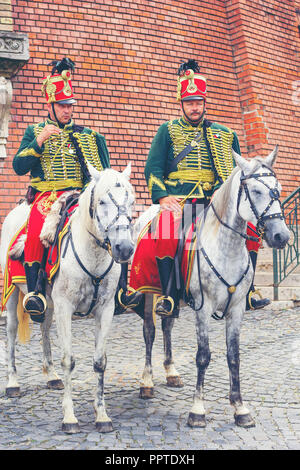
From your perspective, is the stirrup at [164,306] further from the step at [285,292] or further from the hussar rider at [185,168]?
the step at [285,292]

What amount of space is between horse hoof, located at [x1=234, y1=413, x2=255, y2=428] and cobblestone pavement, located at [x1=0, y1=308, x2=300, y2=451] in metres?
Answer: 0.05

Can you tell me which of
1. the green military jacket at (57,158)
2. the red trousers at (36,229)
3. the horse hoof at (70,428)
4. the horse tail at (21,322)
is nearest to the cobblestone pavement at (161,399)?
the horse hoof at (70,428)

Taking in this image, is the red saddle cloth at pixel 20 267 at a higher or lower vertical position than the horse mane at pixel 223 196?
lower

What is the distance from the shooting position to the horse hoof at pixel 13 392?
5.71 metres

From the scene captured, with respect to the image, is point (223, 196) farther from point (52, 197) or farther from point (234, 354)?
point (52, 197)

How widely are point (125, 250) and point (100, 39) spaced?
7340 mm

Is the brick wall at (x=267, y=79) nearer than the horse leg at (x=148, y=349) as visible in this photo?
No

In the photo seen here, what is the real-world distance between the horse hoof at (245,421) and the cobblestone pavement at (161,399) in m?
0.05

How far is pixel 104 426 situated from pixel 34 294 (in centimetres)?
129

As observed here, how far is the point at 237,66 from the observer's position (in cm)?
1220

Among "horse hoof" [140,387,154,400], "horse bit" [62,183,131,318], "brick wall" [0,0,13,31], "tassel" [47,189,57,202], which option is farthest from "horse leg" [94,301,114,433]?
"brick wall" [0,0,13,31]

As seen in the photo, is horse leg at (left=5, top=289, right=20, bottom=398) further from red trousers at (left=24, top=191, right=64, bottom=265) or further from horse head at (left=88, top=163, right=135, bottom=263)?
horse head at (left=88, top=163, right=135, bottom=263)
